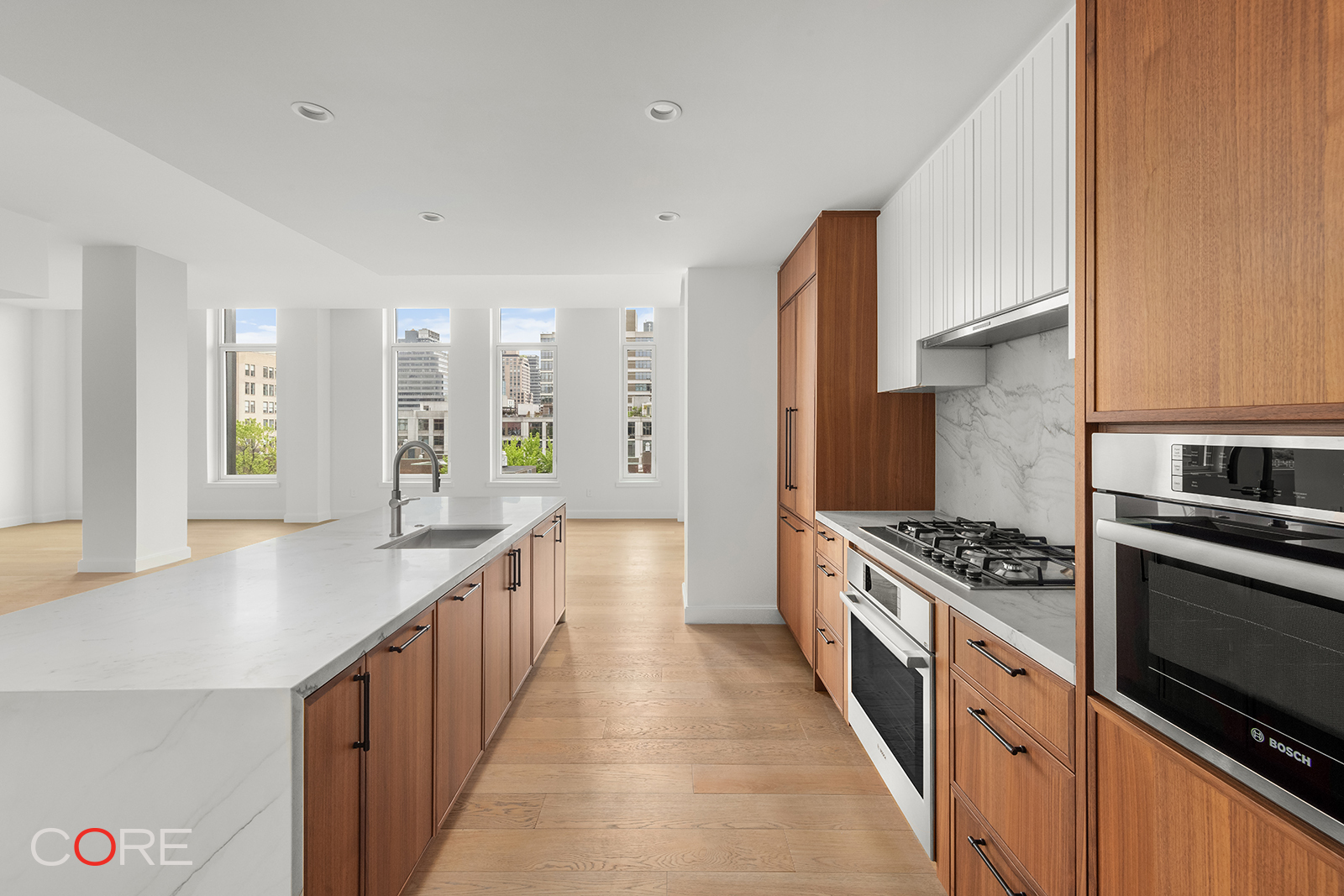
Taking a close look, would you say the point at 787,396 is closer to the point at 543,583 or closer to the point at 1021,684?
the point at 543,583

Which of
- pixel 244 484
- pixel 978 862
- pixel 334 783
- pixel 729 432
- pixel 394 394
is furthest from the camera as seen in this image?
pixel 394 394

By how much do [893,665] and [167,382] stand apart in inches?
260

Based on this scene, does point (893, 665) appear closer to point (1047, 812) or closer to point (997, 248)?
point (1047, 812)

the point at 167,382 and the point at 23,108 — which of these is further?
the point at 167,382

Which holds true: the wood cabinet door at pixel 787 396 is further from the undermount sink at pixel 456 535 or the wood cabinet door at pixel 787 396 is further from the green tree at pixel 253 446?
the green tree at pixel 253 446

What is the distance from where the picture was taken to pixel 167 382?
564 cm

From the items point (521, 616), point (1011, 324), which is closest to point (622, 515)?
point (521, 616)

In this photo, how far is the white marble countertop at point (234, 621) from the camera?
44.7 inches

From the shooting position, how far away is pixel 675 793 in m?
2.27

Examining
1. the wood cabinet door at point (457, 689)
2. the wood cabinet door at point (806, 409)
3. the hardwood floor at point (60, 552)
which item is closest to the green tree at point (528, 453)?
the hardwood floor at point (60, 552)

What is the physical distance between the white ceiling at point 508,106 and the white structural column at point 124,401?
5.65ft

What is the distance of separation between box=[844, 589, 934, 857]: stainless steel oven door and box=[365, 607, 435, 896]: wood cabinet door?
1.39 m

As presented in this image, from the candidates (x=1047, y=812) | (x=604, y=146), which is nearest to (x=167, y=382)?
(x=604, y=146)

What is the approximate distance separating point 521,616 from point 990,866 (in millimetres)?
2084
